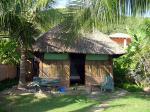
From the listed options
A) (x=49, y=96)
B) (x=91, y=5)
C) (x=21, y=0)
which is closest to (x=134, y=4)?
(x=91, y=5)

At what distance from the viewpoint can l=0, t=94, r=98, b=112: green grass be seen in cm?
1689

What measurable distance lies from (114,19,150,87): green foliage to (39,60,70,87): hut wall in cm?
423

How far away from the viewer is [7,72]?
26.3m

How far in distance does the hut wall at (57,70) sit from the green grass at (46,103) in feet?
10.3

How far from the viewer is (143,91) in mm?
23719

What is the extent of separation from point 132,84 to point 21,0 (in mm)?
16122

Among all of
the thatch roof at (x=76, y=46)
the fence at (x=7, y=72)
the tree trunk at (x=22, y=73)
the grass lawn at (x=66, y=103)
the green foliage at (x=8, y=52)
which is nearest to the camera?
the grass lawn at (x=66, y=103)

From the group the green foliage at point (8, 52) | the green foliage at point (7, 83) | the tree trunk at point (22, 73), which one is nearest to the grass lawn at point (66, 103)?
the tree trunk at point (22, 73)

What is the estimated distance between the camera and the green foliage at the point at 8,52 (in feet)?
86.2

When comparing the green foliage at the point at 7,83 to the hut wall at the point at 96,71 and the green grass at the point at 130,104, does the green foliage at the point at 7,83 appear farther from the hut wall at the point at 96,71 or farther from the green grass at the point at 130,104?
the green grass at the point at 130,104

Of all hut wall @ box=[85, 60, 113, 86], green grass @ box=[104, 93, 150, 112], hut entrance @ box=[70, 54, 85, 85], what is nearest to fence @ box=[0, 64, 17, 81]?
hut entrance @ box=[70, 54, 85, 85]

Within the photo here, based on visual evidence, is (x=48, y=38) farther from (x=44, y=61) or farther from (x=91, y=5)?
(x=91, y=5)

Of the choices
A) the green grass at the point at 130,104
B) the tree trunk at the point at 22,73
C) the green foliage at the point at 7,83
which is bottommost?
the green grass at the point at 130,104

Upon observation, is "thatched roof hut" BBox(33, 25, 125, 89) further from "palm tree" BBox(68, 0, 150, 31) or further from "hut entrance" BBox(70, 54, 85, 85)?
"palm tree" BBox(68, 0, 150, 31)
